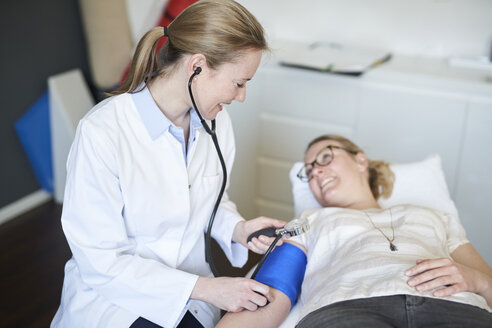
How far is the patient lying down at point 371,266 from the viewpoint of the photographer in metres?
1.22

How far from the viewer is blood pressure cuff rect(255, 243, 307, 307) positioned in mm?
1409

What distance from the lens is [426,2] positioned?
2609 millimetres

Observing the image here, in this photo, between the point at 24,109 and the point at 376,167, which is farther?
the point at 24,109

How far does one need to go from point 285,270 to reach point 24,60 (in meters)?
2.08

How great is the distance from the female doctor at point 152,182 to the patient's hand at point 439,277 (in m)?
0.36

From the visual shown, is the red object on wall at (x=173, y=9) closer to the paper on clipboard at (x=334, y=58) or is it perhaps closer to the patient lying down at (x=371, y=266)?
the paper on clipboard at (x=334, y=58)

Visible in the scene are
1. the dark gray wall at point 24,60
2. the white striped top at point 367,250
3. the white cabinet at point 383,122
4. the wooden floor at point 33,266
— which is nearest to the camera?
the white striped top at point 367,250

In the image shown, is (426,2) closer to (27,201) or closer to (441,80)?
(441,80)

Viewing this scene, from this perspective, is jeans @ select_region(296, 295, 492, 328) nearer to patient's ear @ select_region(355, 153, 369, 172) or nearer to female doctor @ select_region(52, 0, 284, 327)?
female doctor @ select_region(52, 0, 284, 327)

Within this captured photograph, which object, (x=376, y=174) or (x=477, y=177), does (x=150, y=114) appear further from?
(x=477, y=177)

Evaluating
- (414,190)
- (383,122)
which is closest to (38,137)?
(383,122)

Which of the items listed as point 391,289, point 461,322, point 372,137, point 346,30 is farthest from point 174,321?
point 346,30

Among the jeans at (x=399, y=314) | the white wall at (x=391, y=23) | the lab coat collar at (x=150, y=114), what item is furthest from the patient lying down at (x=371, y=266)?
the white wall at (x=391, y=23)

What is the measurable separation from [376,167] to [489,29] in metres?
1.14
